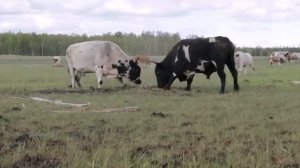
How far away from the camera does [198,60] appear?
66.0ft

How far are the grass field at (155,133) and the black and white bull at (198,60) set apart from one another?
2910 mm

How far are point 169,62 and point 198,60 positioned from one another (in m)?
1.75

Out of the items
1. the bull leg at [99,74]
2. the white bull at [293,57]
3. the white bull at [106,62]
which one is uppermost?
the white bull at [106,62]

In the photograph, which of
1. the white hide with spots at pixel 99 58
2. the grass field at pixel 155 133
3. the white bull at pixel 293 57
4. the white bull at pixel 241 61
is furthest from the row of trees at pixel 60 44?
the grass field at pixel 155 133

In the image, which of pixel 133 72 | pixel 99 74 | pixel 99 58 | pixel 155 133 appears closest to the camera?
pixel 155 133

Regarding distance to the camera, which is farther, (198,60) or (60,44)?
(60,44)

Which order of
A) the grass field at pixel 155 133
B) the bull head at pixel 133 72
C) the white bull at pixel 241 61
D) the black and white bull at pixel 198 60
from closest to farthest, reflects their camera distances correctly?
the grass field at pixel 155 133 < the black and white bull at pixel 198 60 < the bull head at pixel 133 72 < the white bull at pixel 241 61

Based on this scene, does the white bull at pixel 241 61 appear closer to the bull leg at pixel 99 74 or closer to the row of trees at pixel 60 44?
the bull leg at pixel 99 74

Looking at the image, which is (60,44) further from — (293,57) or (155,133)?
(155,133)

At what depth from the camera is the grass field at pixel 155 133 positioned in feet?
22.8

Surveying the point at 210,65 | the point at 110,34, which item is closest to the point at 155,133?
the point at 210,65

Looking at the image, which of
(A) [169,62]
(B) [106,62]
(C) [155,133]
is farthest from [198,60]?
(C) [155,133]

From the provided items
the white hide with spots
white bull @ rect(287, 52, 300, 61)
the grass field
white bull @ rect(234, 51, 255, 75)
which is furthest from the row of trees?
the grass field

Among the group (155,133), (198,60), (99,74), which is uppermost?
(198,60)
